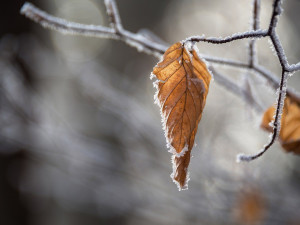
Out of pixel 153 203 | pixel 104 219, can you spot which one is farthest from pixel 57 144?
pixel 104 219

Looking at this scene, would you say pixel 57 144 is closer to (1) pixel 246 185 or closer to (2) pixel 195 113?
(1) pixel 246 185

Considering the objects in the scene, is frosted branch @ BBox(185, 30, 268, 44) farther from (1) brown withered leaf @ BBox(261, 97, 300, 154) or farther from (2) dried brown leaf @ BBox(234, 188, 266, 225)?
(2) dried brown leaf @ BBox(234, 188, 266, 225)

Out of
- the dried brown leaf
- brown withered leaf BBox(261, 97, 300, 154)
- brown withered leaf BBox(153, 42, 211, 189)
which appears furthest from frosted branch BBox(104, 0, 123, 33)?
the dried brown leaf

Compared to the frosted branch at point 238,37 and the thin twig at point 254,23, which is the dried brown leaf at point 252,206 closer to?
the thin twig at point 254,23

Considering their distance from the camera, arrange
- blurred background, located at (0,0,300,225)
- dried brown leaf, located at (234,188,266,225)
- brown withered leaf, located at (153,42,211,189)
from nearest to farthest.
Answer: brown withered leaf, located at (153,42,211,189), dried brown leaf, located at (234,188,266,225), blurred background, located at (0,0,300,225)

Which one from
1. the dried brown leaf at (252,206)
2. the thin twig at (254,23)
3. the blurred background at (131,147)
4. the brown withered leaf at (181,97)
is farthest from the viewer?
the blurred background at (131,147)

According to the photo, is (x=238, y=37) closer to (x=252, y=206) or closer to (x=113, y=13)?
(x=113, y=13)

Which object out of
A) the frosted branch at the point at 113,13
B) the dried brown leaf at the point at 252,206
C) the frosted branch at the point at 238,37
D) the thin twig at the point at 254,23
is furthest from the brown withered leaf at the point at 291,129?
the dried brown leaf at the point at 252,206

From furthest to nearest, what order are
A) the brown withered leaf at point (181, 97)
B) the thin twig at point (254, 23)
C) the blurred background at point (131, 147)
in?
the blurred background at point (131, 147), the thin twig at point (254, 23), the brown withered leaf at point (181, 97)
